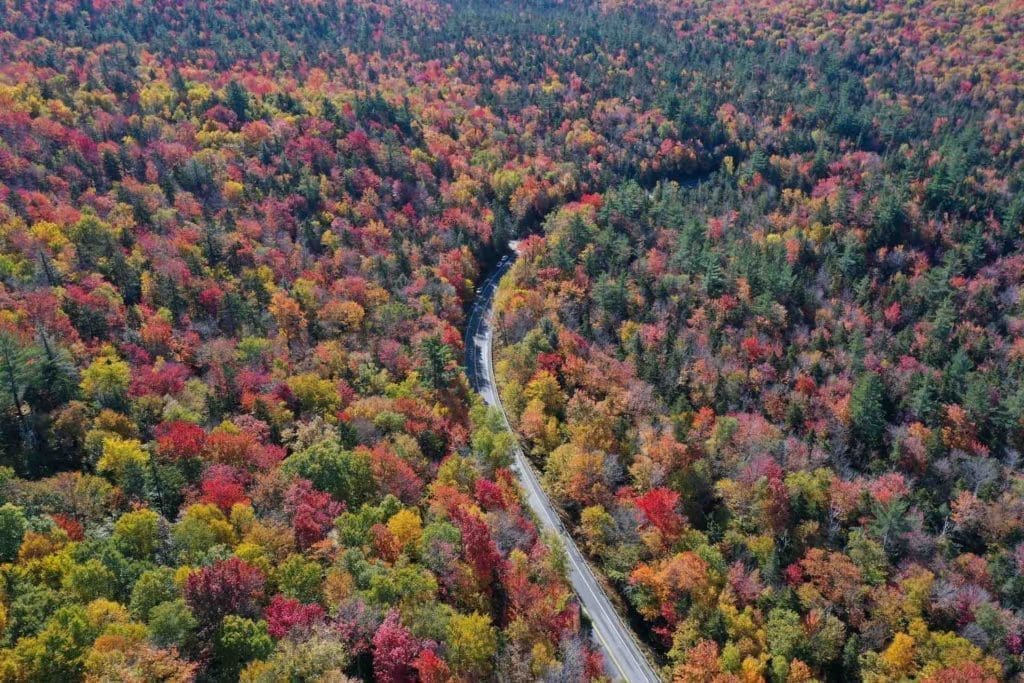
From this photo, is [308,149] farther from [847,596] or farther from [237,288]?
[847,596]

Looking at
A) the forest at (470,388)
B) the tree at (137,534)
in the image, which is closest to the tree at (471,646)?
the forest at (470,388)

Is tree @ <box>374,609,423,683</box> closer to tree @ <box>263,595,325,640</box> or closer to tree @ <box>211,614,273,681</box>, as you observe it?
tree @ <box>263,595,325,640</box>

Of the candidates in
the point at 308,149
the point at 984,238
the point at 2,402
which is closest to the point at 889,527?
the point at 984,238

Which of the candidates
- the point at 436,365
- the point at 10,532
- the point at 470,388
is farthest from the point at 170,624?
the point at 470,388

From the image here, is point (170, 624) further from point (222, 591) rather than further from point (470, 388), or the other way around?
point (470, 388)

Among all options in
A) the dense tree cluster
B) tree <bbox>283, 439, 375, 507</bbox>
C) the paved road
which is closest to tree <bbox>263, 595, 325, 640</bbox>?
tree <bbox>283, 439, 375, 507</bbox>

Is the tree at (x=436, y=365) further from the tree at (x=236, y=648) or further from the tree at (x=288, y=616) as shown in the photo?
the tree at (x=236, y=648)
